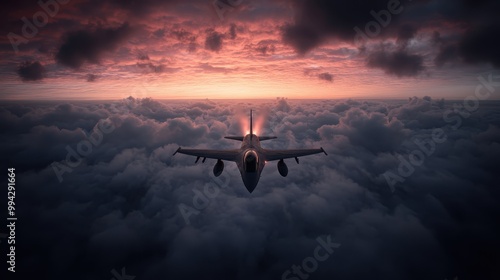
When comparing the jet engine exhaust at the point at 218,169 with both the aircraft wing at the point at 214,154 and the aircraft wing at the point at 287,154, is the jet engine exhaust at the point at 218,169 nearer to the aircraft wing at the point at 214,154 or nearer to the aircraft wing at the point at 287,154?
the aircraft wing at the point at 214,154

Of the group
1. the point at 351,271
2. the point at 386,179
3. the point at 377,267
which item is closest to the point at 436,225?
the point at 386,179

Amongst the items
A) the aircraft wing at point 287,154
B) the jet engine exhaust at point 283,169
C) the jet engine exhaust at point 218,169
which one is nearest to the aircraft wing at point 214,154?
the jet engine exhaust at point 218,169

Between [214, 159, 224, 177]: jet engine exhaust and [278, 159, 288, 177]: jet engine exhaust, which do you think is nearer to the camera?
[214, 159, 224, 177]: jet engine exhaust

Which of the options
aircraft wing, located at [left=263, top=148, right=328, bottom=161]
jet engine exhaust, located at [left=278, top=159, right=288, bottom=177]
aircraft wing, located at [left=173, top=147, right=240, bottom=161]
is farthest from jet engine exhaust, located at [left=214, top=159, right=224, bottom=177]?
jet engine exhaust, located at [left=278, top=159, right=288, bottom=177]

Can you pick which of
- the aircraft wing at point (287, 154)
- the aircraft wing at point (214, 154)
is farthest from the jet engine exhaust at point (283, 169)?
the aircraft wing at point (214, 154)

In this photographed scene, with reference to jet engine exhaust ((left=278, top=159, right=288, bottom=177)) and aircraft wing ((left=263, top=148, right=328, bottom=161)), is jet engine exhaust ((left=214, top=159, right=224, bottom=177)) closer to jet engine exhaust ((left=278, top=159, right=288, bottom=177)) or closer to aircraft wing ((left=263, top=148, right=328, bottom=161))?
aircraft wing ((left=263, top=148, right=328, bottom=161))

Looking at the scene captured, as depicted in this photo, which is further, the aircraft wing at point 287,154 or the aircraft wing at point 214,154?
the aircraft wing at point 214,154

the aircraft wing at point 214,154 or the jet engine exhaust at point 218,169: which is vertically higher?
the aircraft wing at point 214,154

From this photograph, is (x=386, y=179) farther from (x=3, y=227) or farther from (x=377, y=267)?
(x=3, y=227)

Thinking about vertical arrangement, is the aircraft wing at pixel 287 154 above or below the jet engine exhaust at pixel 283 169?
above

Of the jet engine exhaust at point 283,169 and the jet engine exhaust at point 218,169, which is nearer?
the jet engine exhaust at point 218,169

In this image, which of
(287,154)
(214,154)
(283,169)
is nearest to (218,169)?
(214,154)
